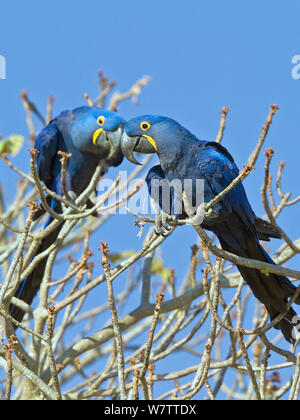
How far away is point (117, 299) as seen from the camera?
28.5ft

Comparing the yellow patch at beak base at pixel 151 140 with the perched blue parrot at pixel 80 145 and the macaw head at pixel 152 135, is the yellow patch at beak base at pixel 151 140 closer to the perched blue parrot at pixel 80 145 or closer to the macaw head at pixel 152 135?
the macaw head at pixel 152 135

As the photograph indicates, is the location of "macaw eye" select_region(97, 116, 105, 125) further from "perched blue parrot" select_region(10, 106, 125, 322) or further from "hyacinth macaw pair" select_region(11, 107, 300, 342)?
"hyacinth macaw pair" select_region(11, 107, 300, 342)

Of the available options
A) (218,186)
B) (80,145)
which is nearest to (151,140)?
(218,186)

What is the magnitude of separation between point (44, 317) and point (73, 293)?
32 centimetres

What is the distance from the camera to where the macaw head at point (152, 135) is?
5648 mm

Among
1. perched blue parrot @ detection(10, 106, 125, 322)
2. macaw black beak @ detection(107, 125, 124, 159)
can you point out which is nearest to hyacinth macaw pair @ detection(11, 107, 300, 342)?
macaw black beak @ detection(107, 125, 124, 159)

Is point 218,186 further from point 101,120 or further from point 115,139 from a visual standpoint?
point 101,120

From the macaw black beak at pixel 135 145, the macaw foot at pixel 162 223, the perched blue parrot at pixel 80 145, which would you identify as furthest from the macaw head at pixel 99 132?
the macaw foot at pixel 162 223

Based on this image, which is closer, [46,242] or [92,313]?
[46,242]

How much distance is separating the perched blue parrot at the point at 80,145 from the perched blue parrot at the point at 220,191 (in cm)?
169

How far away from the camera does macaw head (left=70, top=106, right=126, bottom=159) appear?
743 cm
